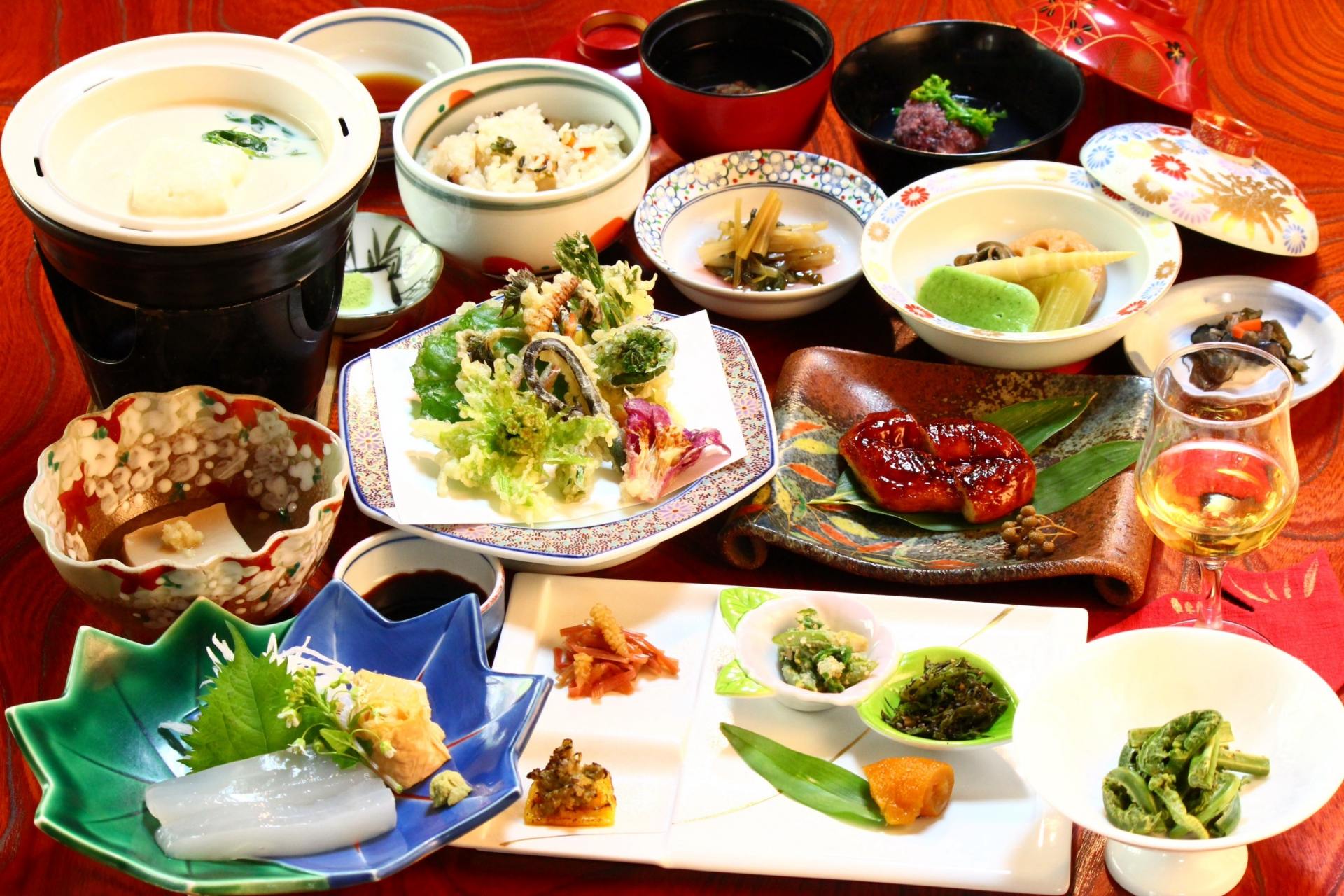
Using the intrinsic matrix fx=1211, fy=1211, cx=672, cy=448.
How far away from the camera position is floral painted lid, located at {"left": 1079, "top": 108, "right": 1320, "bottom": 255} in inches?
84.3

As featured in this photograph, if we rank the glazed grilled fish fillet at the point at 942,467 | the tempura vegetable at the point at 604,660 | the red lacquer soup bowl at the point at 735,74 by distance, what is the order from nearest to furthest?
the tempura vegetable at the point at 604,660 → the glazed grilled fish fillet at the point at 942,467 → the red lacquer soup bowl at the point at 735,74

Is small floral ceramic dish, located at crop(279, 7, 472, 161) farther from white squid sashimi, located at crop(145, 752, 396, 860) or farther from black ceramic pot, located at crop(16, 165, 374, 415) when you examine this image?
white squid sashimi, located at crop(145, 752, 396, 860)

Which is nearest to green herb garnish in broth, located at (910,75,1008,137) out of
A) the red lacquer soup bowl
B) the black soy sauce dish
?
the black soy sauce dish

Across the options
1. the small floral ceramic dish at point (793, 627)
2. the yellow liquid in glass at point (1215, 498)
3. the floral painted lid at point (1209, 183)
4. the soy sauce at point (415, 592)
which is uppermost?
the floral painted lid at point (1209, 183)

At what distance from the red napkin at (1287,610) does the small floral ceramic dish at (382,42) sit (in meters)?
1.81

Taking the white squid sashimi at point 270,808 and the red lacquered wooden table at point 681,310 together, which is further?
the red lacquered wooden table at point 681,310

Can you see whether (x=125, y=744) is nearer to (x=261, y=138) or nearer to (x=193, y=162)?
(x=193, y=162)

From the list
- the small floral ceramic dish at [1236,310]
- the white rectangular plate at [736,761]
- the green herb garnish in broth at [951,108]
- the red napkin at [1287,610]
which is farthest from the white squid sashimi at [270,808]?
the green herb garnish in broth at [951,108]

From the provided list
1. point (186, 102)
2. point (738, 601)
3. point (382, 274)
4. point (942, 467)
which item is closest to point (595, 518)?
point (738, 601)

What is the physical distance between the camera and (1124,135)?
2.26 m

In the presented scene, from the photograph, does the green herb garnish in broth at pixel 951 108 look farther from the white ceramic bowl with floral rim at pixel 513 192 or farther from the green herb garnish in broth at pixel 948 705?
the green herb garnish in broth at pixel 948 705

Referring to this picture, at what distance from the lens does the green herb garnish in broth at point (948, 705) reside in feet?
4.82

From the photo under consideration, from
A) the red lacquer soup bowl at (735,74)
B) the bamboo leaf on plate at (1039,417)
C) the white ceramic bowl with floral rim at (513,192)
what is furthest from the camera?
the red lacquer soup bowl at (735,74)

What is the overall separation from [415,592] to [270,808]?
1.46ft
